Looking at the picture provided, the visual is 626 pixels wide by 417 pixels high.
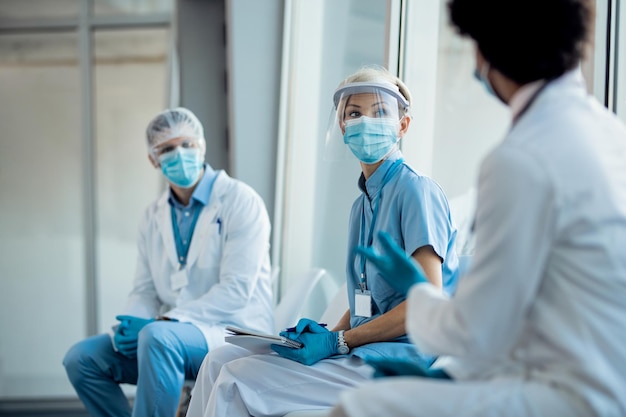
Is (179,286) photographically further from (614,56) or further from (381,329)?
(614,56)

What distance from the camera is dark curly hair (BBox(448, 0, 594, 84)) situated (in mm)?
1229

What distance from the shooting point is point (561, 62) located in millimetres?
1249

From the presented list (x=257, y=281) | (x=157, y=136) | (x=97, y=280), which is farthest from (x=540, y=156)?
(x=97, y=280)

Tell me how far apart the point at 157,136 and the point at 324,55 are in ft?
3.53

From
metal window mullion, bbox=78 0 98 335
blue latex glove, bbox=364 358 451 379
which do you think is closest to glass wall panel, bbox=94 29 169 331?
metal window mullion, bbox=78 0 98 335

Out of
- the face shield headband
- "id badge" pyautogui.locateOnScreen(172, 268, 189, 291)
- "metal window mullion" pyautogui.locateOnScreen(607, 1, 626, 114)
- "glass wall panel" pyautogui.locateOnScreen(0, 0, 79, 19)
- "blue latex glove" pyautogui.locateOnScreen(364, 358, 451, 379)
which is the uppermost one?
"glass wall panel" pyautogui.locateOnScreen(0, 0, 79, 19)

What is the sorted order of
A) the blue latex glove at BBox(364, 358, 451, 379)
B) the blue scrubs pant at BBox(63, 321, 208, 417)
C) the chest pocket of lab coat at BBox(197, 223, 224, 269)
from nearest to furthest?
the blue latex glove at BBox(364, 358, 451, 379), the blue scrubs pant at BBox(63, 321, 208, 417), the chest pocket of lab coat at BBox(197, 223, 224, 269)

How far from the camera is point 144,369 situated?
2689 mm

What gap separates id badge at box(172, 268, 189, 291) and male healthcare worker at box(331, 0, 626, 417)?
1875mm

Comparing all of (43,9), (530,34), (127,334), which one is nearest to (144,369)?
(127,334)

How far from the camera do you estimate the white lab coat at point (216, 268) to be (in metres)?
2.92

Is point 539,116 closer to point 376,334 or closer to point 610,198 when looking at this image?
point 610,198

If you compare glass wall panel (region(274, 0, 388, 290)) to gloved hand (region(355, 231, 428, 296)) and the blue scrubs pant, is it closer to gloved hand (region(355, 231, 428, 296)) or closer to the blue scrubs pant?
the blue scrubs pant

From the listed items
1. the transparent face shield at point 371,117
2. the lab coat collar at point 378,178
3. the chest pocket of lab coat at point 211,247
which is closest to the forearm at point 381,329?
the lab coat collar at point 378,178
